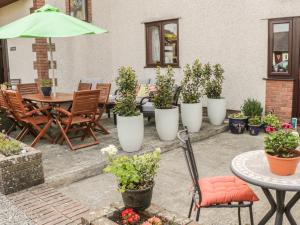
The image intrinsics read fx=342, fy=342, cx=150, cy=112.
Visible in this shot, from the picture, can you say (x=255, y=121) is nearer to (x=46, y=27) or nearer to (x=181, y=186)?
(x=181, y=186)

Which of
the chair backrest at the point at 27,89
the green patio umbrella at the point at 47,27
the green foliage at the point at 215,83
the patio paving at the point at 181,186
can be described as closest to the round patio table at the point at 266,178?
the patio paving at the point at 181,186

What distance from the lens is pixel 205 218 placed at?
3451 mm

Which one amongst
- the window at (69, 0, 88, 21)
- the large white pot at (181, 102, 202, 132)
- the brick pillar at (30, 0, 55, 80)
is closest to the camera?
the large white pot at (181, 102, 202, 132)

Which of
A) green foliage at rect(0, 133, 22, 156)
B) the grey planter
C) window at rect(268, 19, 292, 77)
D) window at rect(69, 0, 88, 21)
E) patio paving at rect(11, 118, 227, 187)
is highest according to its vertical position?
window at rect(69, 0, 88, 21)

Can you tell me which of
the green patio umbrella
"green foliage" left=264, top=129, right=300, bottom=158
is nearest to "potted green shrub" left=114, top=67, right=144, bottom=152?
the green patio umbrella

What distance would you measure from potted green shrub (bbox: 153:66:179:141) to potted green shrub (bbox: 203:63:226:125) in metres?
1.45

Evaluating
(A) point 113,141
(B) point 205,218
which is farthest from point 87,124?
(B) point 205,218

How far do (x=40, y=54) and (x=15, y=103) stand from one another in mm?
5226

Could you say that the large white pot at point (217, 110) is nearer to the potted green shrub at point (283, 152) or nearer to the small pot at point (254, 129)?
the small pot at point (254, 129)

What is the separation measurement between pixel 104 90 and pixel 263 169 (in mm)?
4913

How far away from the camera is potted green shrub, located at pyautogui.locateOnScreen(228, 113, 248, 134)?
690cm

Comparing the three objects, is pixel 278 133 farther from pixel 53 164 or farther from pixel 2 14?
pixel 2 14

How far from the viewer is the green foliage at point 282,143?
247 cm

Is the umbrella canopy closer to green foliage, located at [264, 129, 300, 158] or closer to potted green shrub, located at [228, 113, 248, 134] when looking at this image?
potted green shrub, located at [228, 113, 248, 134]
